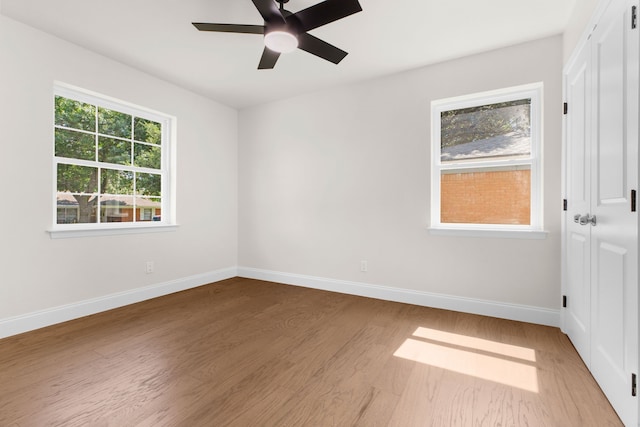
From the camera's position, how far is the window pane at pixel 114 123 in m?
3.19

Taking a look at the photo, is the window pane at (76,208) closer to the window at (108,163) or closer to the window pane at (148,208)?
the window at (108,163)

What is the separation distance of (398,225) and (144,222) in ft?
9.85

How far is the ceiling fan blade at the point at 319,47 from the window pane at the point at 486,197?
1688mm

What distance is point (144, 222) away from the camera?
142 inches

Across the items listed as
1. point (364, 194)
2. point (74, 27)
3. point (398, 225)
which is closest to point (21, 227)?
point (74, 27)

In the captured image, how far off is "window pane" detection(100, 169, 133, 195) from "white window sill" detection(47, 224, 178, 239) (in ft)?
1.35

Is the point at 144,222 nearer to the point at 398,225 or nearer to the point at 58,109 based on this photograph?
the point at 58,109

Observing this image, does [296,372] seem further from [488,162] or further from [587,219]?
[488,162]

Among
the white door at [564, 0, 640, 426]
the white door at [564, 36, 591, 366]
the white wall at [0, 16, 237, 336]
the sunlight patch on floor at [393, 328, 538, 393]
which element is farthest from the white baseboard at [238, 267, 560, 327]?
the white wall at [0, 16, 237, 336]

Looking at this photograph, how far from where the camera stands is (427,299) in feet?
10.5

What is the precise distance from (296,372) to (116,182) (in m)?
2.88

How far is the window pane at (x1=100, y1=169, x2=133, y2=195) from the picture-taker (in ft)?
10.6

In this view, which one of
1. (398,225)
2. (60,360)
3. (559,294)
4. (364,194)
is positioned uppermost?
(364,194)

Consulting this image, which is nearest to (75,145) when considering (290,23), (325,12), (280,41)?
(280,41)
